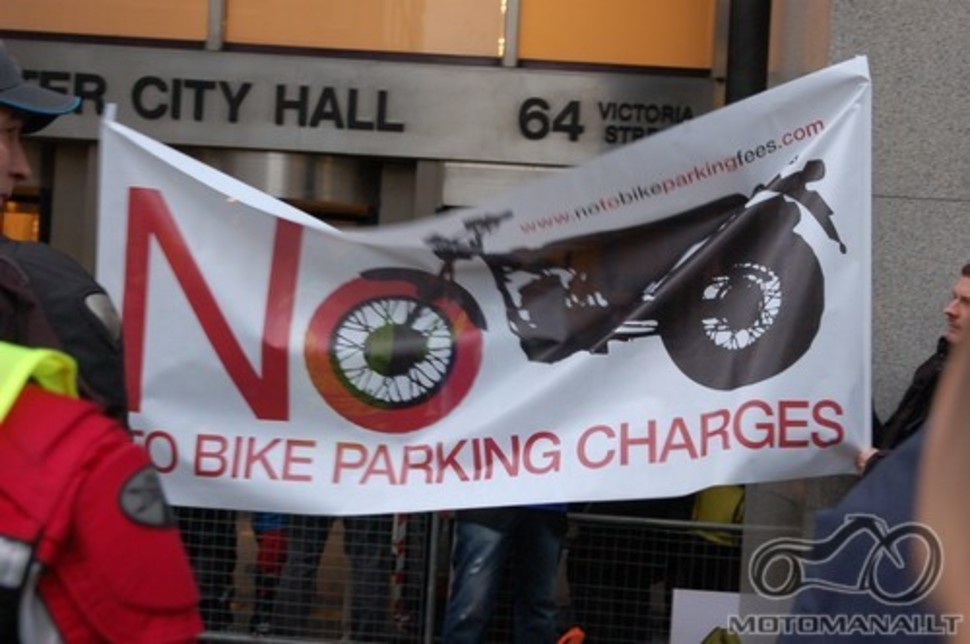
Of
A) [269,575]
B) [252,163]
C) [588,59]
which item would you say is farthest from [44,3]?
[269,575]

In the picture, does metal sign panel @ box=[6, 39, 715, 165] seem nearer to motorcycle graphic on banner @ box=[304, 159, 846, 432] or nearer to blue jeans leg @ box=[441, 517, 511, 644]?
blue jeans leg @ box=[441, 517, 511, 644]

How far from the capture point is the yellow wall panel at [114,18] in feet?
34.1

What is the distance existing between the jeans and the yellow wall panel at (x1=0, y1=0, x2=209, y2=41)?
4354 millimetres

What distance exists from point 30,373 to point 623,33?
8.42 meters

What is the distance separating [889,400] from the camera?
652 cm

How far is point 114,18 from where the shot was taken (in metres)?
10.4

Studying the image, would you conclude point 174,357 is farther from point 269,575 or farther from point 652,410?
point 269,575

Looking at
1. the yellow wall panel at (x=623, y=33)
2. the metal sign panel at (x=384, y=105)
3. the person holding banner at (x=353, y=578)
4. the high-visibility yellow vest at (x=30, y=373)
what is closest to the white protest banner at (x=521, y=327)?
the person holding banner at (x=353, y=578)

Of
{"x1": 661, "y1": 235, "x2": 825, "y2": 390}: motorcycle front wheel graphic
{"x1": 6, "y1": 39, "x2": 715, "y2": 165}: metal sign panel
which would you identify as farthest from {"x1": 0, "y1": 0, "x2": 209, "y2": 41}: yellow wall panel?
{"x1": 661, "y1": 235, "x2": 825, "y2": 390}: motorcycle front wheel graphic

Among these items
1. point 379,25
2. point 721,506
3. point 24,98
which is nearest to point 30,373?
point 24,98

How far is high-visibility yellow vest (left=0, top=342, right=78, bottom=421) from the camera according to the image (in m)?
2.14

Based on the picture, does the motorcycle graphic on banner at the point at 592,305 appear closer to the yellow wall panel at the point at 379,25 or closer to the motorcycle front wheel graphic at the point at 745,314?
the motorcycle front wheel graphic at the point at 745,314

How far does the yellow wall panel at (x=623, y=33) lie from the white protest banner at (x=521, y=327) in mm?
4735

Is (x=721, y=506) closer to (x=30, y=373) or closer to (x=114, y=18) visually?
(x=114, y=18)
